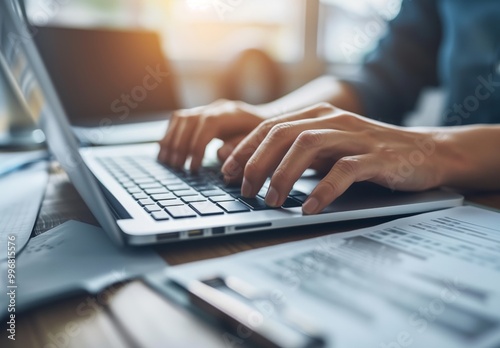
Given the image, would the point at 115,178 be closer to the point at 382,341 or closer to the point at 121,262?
the point at 121,262

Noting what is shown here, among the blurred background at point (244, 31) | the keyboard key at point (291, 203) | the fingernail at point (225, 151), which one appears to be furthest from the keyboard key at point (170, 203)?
the blurred background at point (244, 31)

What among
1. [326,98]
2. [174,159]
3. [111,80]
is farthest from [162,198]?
[111,80]

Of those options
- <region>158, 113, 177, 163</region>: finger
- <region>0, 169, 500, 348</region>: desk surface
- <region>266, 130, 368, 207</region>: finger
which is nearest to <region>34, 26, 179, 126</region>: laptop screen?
<region>158, 113, 177, 163</region>: finger

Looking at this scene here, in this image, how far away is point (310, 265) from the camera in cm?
32

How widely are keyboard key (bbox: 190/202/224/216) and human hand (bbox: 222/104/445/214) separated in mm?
50

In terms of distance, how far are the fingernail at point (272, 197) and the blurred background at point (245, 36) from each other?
1.41 metres

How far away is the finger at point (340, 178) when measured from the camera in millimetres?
424

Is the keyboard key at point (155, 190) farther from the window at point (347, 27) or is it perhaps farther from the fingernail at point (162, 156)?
the window at point (347, 27)

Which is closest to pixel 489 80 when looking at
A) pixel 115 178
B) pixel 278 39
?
pixel 115 178

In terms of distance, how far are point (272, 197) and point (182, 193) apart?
0.11 m

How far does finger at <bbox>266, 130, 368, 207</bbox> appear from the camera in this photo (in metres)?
0.44

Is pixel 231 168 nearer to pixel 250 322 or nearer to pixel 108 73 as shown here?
pixel 250 322

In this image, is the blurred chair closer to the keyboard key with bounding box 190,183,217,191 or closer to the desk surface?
the keyboard key with bounding box 190,183,217,191

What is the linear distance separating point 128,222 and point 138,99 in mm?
941
